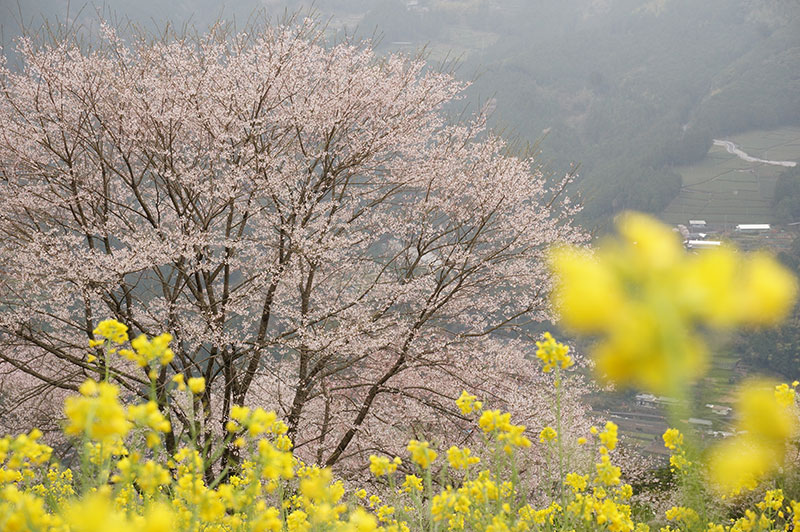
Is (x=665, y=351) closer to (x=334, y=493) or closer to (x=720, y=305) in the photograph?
(x=720, y=305)

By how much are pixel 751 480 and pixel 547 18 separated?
19012cm

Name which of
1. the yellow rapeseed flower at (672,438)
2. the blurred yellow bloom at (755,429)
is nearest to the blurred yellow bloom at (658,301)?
the blurred yellow bloom at (755,429)

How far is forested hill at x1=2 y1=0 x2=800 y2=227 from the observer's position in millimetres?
105312

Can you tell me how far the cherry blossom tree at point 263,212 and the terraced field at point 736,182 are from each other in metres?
88.1

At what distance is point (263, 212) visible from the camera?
8.56 m

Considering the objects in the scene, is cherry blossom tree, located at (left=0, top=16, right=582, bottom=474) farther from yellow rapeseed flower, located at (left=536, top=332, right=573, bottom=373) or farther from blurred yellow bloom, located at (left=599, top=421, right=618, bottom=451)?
yellow rapeseed flower, located at (left=536, top=332, right=573, bottom=373)

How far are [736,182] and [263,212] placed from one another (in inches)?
4366

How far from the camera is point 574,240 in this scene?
882 cm

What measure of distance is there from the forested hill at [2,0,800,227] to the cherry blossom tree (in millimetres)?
78259

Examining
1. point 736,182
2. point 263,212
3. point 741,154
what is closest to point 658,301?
point 263,212

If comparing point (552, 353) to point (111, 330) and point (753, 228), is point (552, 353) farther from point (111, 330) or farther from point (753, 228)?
point (753, 228)

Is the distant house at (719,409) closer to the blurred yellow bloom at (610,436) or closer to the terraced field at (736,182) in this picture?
the blurred yellow bloom at (610,436)

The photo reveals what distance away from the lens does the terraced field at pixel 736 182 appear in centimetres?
8912

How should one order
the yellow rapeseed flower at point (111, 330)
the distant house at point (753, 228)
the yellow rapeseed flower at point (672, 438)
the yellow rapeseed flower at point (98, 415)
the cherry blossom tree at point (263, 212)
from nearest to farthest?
the yellow rapeseed flower at point (98, 415) → the yellow rapeseed flower at point (111, 330) → the yellow rapeseed flower at point (672, 438) → the cherry blossom tree at point (263, 212) → the distant house at point (753, 228)
